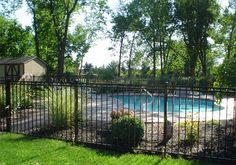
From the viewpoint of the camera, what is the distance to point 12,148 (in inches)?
278

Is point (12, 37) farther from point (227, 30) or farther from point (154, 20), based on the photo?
point (227, 30)

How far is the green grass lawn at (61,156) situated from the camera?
245 inches

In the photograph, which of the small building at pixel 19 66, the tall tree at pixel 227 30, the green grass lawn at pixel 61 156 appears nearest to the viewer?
the green grass lawn at pixel 61 156

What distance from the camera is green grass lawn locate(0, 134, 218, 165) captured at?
6.23 meters

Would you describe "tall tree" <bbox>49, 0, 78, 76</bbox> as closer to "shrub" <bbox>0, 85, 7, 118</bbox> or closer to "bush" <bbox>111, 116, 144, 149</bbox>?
"shrub" <bbox>0, 85, 7, 118</bbox>

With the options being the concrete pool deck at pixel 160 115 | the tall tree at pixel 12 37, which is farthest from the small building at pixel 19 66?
the concrete pool deck at pixel 160 115

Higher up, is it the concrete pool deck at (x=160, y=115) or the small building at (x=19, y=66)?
the small building at (x=19, y=66)

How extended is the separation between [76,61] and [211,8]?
2481 cm

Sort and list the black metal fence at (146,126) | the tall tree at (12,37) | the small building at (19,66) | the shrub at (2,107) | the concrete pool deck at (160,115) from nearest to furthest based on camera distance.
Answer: the black metal fence at (146,126) < the concrete pool deck at (160,115) < the shrub at (2,107) < the small building at (19,66) < the tall tree at (12,37)

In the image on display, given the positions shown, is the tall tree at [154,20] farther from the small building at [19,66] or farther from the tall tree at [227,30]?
the small building at [19,66]

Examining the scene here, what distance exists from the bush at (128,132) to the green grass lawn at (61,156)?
0.56 m

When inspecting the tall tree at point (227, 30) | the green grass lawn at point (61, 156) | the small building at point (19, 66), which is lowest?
the green grass lawn at point (61, 156)

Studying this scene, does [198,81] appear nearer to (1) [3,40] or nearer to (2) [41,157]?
(2) [41,157]

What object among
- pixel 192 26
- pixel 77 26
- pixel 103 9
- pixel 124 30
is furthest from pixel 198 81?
pixel 77 26
